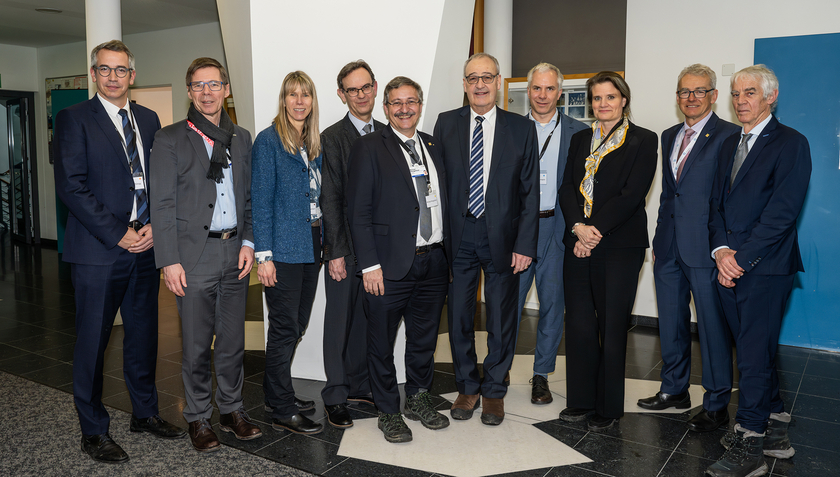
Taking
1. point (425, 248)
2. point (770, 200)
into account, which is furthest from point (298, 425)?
point (770, 200)

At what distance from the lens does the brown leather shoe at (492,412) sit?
3.35 meters

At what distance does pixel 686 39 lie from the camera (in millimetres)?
5258

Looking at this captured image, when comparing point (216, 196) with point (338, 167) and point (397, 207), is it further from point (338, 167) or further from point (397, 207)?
point (397, 207)

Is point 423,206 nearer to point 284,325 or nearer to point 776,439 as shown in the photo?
point 284,325

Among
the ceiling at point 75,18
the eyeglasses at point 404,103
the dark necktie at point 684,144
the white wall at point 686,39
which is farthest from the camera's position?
the ceiling at point 75,18

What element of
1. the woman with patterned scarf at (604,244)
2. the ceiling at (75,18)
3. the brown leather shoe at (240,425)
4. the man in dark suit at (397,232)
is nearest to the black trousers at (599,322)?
the woman with patterned scarf at (604,244)

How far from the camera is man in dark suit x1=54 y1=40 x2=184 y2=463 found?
114 inches

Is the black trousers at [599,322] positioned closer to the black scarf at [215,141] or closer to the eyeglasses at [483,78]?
the eyeglasses at [483,78]

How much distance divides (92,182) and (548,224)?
2.53m

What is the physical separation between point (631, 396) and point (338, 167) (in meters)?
2.33

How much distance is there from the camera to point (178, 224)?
2.97 metres

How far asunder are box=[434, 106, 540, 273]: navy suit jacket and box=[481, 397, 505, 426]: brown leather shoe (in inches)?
30.4

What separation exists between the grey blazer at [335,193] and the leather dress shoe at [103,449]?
1.40 m

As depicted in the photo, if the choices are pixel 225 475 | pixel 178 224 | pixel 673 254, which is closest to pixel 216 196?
pixel 178 224
